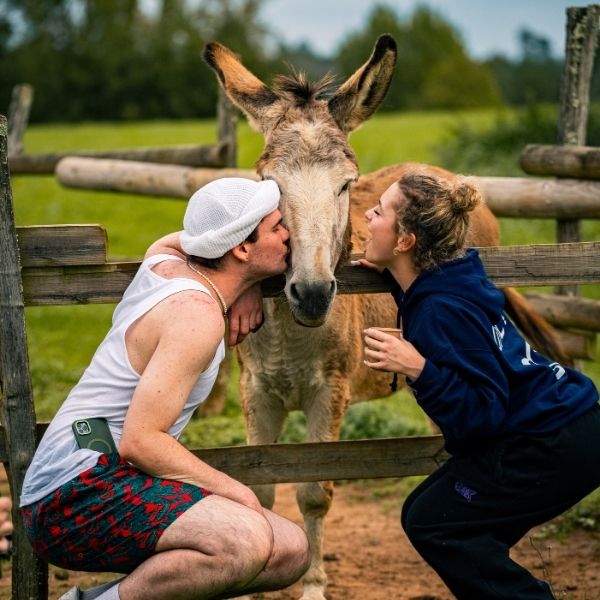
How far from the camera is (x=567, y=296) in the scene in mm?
7582

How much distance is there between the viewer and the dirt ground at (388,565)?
16.3ft

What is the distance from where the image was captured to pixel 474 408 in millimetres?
3268

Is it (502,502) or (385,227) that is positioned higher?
(385,227)

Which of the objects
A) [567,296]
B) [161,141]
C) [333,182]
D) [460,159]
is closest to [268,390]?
[333,182]

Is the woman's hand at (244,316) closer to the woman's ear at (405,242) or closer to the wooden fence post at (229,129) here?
the woman's ear at (405,242)

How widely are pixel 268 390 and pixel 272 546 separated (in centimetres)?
177

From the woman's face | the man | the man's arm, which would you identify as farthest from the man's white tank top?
the woman's face

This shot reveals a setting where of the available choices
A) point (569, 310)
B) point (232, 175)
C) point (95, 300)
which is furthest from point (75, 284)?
point (569, 310)

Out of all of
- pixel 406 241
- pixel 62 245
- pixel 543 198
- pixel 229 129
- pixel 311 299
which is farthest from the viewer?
pixel 229 129

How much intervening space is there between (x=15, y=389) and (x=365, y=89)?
7.59 ft

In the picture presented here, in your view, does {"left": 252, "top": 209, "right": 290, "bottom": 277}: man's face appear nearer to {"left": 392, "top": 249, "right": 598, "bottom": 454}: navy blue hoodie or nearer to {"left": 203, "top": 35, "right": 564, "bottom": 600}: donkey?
{"left": 203, "top": 35, "right": 564, "bottom": 600}: donkey

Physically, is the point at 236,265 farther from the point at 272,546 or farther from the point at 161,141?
the point at 161,141

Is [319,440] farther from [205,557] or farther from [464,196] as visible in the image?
[464,196]

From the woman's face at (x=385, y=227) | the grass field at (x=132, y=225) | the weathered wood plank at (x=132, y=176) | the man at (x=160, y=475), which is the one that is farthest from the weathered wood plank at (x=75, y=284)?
the weathered wood plank at (x=132, y=176)
